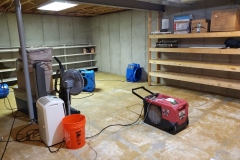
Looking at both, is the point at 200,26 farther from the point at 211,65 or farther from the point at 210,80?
the point at 210,80

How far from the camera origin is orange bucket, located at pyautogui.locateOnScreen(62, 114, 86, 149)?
2168mm

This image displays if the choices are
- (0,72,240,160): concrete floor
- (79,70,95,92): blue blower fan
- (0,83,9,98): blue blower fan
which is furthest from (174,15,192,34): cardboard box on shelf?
(0,83,9,98): blue blower fan

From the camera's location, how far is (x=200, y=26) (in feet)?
13.0

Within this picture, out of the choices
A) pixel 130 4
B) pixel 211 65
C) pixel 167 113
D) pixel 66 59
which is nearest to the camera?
pixel 167 113

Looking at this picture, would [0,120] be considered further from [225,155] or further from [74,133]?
[225,155]

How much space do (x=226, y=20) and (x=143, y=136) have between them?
2736mm

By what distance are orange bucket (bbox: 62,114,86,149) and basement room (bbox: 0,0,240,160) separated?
0.04ft

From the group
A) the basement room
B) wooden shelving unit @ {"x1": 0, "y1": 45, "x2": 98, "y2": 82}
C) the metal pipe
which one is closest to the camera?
the basement room

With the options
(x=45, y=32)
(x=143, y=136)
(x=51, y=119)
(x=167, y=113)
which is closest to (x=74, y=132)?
(x=51, y=119)

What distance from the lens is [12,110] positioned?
366 cm

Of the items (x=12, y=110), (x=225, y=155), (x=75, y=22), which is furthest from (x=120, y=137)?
(x=75, y=22)

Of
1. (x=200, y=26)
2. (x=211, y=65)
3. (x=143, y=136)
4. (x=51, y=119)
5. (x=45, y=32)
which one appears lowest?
(x=143, y=136)

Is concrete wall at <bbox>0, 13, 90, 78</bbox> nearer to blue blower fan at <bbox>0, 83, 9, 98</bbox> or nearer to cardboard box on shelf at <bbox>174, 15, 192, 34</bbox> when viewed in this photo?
blue blower fan at <bbox>0, 83, 9, 98</bbox>

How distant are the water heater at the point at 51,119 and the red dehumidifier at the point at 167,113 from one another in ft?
4.15
